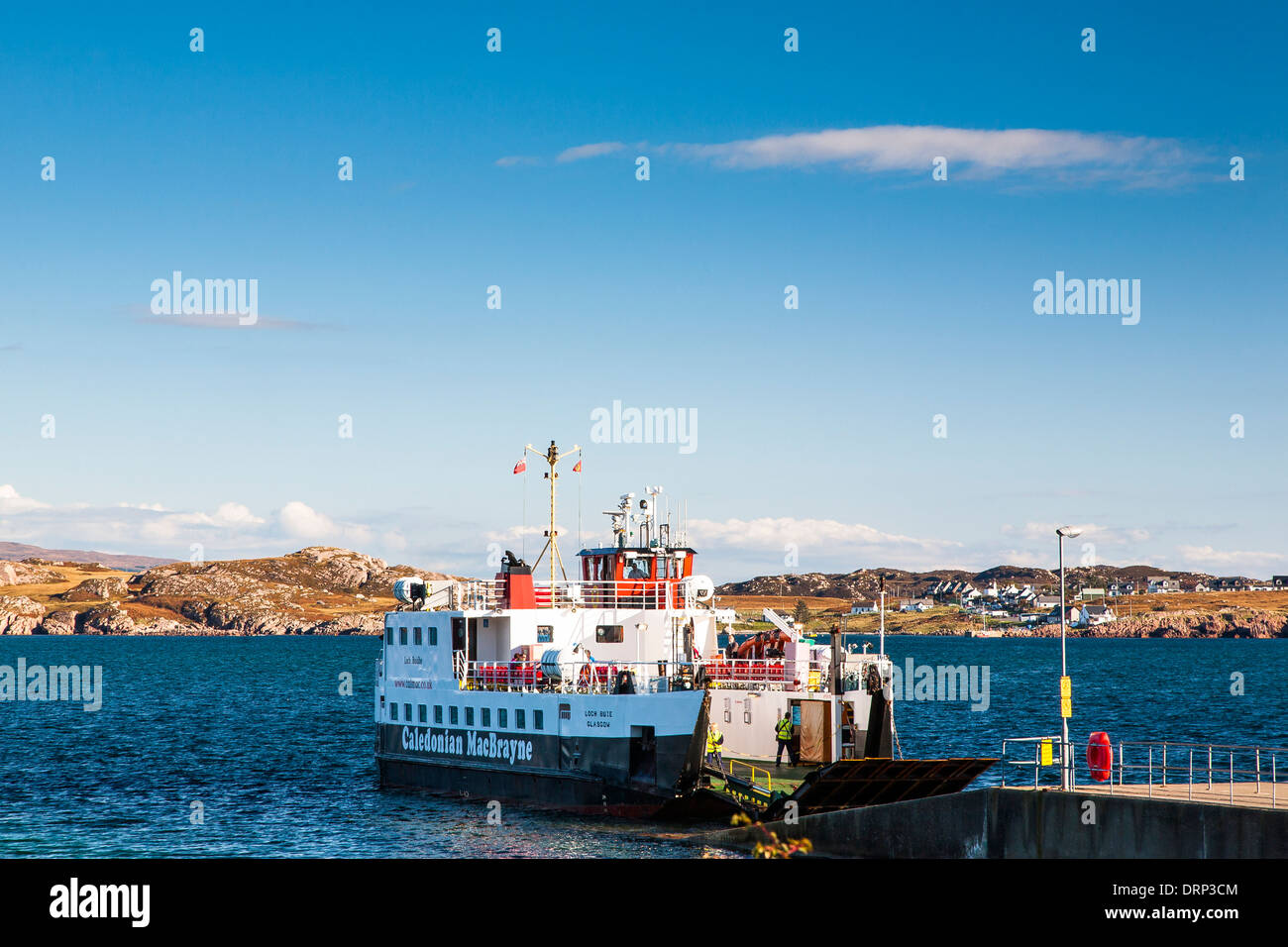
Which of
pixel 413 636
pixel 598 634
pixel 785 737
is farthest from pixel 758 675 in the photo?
pixel 413 636

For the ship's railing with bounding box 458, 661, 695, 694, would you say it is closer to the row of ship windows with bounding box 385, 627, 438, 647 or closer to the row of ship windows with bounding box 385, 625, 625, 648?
the row of ship windows with bounding box 385, 625, 625, 648

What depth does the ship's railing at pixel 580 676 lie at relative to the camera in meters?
44.8

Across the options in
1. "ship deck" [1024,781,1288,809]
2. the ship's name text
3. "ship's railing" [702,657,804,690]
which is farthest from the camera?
the ship's name text

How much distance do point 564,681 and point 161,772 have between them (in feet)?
88.1

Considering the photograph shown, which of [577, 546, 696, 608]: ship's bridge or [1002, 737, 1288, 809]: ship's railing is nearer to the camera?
[1002, 737, 1288, 809]: ship's railing

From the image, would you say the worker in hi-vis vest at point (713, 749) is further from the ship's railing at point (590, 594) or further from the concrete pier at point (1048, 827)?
the ship's railing at point (590, 594)

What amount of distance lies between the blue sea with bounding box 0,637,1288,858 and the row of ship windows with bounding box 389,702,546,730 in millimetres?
2853

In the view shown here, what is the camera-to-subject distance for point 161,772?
65.0 m

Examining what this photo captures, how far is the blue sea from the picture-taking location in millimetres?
43812

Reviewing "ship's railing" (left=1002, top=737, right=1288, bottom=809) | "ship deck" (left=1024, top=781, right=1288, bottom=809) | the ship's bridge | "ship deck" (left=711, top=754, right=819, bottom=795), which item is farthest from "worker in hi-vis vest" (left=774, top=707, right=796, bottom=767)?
"ship deck" (left=1024, top=781, right=1288, bottom=809)

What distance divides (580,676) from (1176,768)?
773 inches

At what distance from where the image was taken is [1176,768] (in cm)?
3600

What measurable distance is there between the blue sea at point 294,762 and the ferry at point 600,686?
4.86 ft
